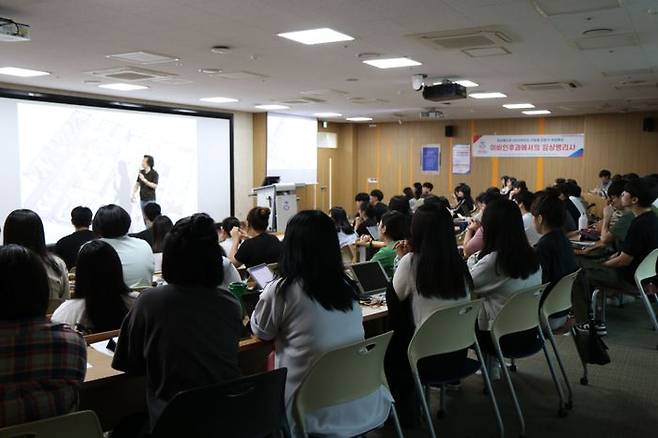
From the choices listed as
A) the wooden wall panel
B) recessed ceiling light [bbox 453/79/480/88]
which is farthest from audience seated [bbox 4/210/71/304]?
the wooden wall panel

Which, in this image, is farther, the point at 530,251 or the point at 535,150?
the point at 535,150

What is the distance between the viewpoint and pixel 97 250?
99.9 inches

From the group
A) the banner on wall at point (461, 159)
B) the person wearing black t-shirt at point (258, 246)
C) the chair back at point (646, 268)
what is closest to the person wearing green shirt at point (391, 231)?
the person wearing black t-shirt at point (258, 246)

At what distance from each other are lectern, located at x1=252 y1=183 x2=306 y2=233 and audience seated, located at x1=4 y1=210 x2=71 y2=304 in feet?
20.7

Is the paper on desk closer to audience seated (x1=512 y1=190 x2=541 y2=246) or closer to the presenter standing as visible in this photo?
audience seated (x1=512 y1=190 x2=541 y2=246)

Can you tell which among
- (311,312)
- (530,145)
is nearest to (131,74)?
(311,312)

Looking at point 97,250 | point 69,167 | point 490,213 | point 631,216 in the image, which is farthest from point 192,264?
point 69,167

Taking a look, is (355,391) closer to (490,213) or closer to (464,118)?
(490,213)

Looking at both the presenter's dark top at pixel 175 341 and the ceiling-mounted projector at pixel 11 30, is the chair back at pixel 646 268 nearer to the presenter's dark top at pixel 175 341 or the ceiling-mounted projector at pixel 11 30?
the presenter's dark top at pixel 175 341

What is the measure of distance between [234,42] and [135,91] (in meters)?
4.39

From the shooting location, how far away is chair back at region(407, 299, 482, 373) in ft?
9.02

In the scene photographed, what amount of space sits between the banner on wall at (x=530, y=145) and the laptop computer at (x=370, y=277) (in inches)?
442

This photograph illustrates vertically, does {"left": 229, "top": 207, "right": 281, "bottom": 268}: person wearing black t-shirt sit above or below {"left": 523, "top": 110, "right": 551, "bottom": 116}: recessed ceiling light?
below

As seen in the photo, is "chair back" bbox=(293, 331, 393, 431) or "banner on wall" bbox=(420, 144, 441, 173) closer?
"chair back" bbox=(293, 331, 393, 431)
